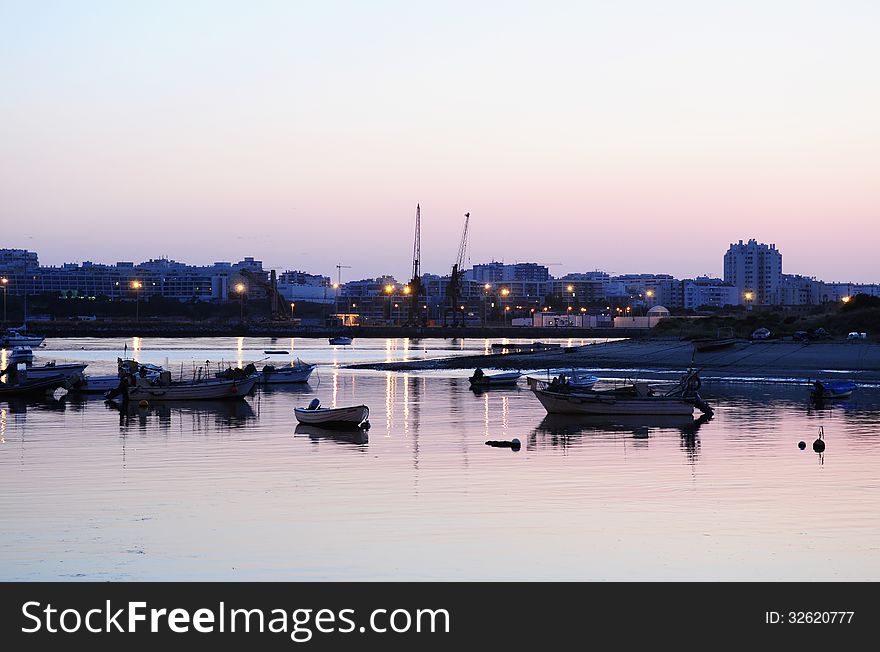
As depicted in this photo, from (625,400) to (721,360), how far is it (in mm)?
41897

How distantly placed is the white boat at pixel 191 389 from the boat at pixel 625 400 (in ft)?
54.8

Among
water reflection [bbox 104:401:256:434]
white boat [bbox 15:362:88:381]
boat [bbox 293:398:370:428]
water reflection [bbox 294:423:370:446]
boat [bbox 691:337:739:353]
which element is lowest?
water reflection [bbox 104:401:256:434]

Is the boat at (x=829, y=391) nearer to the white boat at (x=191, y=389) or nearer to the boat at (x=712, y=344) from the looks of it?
the white boat at (x=191, y=389)

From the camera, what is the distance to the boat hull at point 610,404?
48844 millimetres

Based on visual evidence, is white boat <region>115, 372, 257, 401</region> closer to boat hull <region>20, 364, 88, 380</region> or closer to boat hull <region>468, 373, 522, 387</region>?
boat hull <region>20, 364, 88, 380</region>

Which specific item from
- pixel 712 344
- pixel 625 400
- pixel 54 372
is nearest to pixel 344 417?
pixel 625 400

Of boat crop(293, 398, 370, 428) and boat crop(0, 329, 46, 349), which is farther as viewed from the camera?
boat crop(0, 329, 46, 349)

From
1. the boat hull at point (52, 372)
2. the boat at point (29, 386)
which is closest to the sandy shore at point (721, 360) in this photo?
the boat hull at point (52, 372)

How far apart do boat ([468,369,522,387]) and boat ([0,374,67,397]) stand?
79.6 feet

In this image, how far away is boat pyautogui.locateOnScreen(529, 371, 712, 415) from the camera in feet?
160

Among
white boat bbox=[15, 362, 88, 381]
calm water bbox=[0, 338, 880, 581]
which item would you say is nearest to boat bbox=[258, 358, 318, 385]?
white boat bbox=[15, 362, 88, 381]
